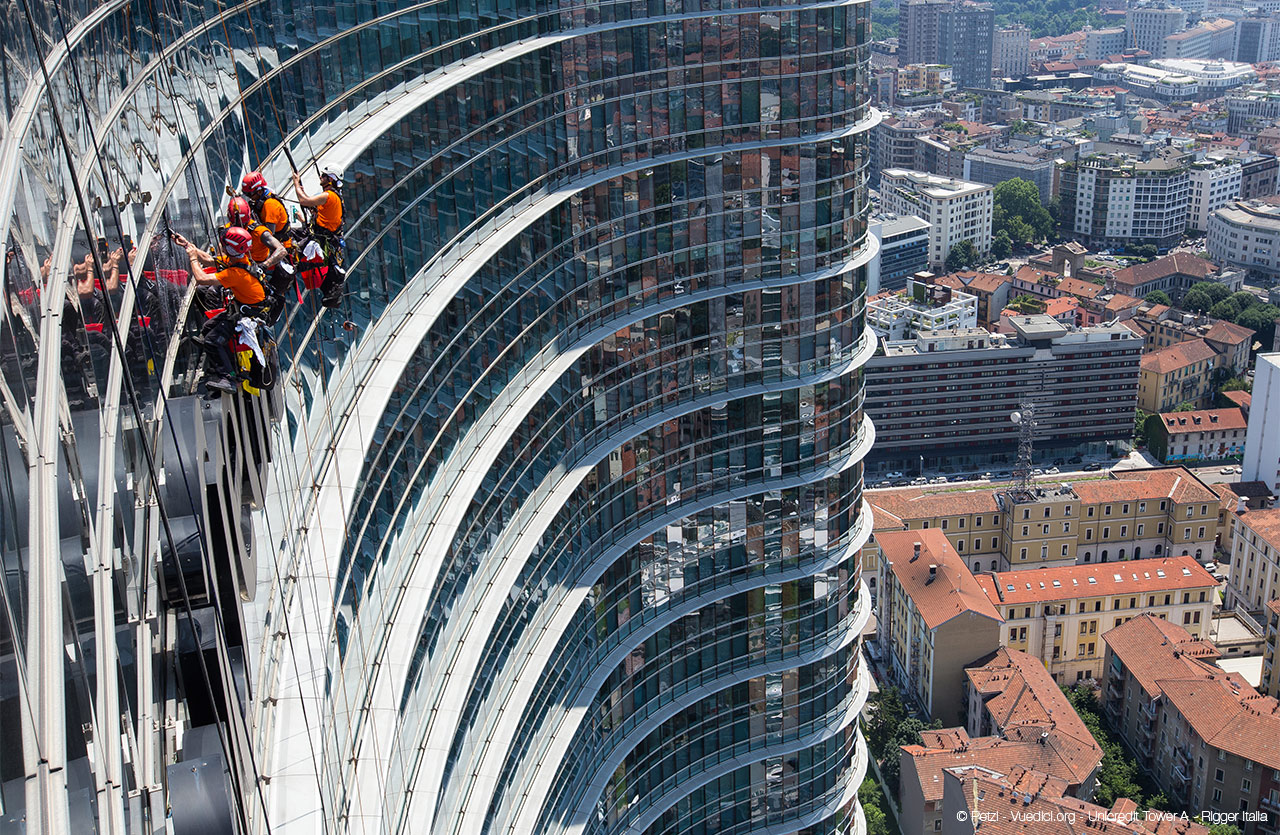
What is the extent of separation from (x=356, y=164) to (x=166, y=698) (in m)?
7.09

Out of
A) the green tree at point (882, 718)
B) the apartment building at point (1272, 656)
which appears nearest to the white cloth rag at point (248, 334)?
the green tree at point (882, 718)

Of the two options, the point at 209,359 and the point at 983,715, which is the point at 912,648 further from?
the point at 209,359

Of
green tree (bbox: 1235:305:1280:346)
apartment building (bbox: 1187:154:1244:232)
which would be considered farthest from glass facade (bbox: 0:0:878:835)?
apartment building (bbox: 1187:154:1244:232)

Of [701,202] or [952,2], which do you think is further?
[952,2]

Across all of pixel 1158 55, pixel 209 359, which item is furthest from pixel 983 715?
pixel 1158 55

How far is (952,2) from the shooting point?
552 ft

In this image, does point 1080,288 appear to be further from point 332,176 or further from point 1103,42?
point 1103,42

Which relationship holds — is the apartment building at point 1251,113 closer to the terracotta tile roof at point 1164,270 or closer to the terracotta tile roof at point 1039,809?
the terracotta tile roof at point 1164,270

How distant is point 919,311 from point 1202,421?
1665cm

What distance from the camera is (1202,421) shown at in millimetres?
69438

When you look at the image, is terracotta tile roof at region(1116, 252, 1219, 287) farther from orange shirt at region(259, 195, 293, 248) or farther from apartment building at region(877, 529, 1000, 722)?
orange shirt at region(259, 195, 293, 248)

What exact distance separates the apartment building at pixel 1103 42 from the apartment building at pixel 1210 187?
288 feet

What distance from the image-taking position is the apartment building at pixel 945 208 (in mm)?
97562

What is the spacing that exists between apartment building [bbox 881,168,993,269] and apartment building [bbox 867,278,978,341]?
23752mm
